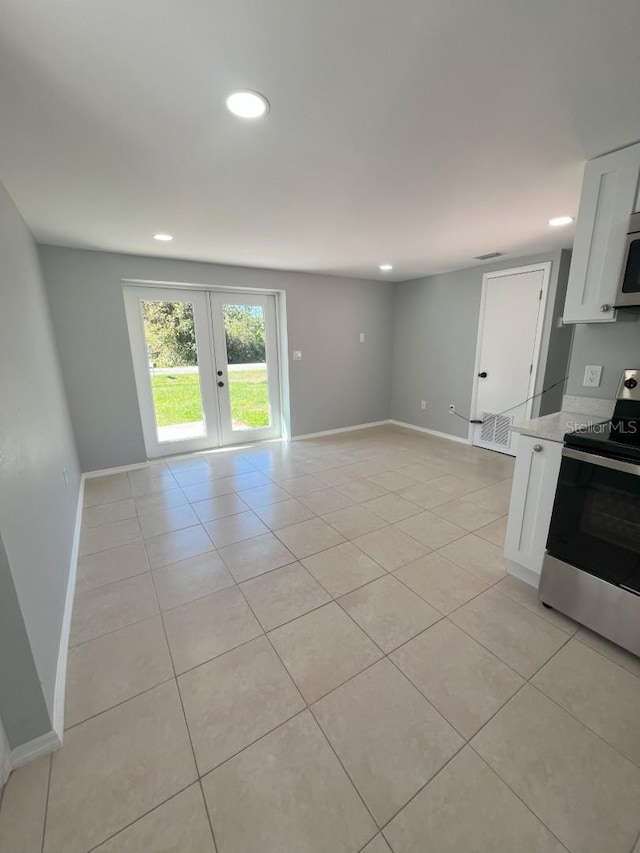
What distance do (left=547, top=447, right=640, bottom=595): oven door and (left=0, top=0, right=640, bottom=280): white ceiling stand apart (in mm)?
1462

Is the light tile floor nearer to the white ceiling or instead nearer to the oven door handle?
the oven door handle

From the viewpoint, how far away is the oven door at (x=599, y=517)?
145 cm

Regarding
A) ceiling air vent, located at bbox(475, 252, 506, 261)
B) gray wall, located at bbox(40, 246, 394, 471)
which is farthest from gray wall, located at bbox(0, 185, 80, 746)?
ceiling air vent, located at bbox(475, 252, 506, 261)

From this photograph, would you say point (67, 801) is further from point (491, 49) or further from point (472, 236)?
point (472, 236)

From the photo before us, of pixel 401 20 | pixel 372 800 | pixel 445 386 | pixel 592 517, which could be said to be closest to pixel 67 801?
pixel 372 800

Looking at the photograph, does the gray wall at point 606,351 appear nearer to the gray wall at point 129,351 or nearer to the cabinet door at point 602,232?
the cabinet door at point 602,232

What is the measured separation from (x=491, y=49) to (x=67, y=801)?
2742 mm

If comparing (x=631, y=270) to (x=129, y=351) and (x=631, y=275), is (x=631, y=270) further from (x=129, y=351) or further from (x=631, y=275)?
(x=129, y=351)

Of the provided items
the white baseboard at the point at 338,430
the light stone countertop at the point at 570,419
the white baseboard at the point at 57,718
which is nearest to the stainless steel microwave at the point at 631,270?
the light stone countertop at the point at 570,419

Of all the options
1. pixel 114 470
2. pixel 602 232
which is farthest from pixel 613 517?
pixel 114 470

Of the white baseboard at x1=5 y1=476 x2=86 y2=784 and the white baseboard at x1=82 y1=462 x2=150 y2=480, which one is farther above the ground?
the white baseboard at x1=82 y1=462 x2=150 y2=480

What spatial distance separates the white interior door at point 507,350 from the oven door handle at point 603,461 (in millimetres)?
2366

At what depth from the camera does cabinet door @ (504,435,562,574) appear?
1776 millimetres

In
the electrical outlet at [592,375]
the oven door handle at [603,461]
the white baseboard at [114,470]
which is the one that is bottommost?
the white baseboard at [114,470]
